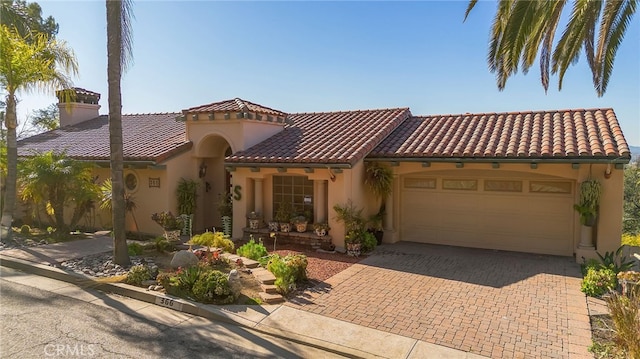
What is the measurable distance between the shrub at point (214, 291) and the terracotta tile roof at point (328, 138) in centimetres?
515

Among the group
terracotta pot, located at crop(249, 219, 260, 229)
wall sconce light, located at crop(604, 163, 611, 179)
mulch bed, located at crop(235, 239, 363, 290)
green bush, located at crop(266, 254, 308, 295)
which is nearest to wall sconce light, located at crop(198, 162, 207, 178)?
terracotta pot, located at crop(249, 219, 260, 229)

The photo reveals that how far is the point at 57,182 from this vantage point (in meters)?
13.2

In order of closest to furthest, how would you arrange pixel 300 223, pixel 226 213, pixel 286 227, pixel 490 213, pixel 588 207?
pixel 588 207 < pixel 490 213 < pixel 300 223 < pixel 286 227 < pixel 226 213

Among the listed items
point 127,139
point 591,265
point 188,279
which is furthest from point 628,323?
point 127,139

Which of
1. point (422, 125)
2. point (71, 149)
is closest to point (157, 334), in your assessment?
point (422, 125)

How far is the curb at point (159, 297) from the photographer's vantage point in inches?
240

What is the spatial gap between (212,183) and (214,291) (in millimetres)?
9341

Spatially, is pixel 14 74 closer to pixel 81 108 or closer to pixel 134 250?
pixel 134 250

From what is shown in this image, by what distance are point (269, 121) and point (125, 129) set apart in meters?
8.18

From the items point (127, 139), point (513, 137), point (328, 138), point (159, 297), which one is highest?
point (127, 139)

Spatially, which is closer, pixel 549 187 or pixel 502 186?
pixel 549 187

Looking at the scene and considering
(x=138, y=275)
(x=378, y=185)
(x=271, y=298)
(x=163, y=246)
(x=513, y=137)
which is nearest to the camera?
(x=271, y=298)

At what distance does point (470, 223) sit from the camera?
12.8 meters

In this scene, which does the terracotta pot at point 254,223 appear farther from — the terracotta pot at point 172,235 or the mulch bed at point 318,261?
the terracotta pot at point 172,235
